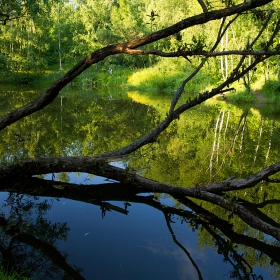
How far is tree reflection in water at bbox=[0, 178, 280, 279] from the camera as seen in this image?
12.9 feet

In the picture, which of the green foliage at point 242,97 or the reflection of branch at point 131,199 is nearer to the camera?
the reflection of branch at point 131,199

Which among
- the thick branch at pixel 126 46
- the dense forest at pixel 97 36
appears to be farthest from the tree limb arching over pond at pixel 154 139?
the dense forest at pixel 97 36

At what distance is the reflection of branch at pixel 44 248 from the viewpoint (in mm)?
3816

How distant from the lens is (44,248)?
427 cm

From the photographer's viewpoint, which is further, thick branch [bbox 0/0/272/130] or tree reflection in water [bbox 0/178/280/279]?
tree reflection in water [bbox 0/178/280/279]

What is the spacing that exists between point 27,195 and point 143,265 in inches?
118

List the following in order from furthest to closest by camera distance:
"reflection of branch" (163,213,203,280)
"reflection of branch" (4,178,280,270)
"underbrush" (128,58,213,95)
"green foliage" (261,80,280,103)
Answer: "underbrush" (128,58,213,95)
"green foliage" (261,80,280,103)
"reflection of branch" (4,178,280,270)
"reflection of branch" (163,213,203,280)

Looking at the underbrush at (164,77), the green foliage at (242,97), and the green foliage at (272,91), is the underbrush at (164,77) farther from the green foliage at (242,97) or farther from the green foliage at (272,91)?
the green foliage at (272,91)

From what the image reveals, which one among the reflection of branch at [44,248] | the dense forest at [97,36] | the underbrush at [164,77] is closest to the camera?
the reflection of branch at [44,248]

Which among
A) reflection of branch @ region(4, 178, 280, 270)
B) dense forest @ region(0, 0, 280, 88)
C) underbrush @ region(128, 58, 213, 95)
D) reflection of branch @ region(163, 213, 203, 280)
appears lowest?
reflection of branch @ region(163, 213, 203, 280)

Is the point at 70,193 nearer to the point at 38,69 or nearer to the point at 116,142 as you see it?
the point at 116,142

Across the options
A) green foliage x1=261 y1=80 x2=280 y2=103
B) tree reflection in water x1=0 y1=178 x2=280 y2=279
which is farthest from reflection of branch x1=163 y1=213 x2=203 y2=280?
green foliage x1=261 y1=80 x2=280 y2=103

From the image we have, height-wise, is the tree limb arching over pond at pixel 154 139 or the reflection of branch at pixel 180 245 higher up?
the tree limb arching over pond at pixel 154 139

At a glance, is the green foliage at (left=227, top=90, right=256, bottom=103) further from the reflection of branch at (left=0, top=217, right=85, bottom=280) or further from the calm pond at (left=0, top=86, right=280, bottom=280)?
the reflection of branch at (left=0, top=217, right=85, bottom=280)
